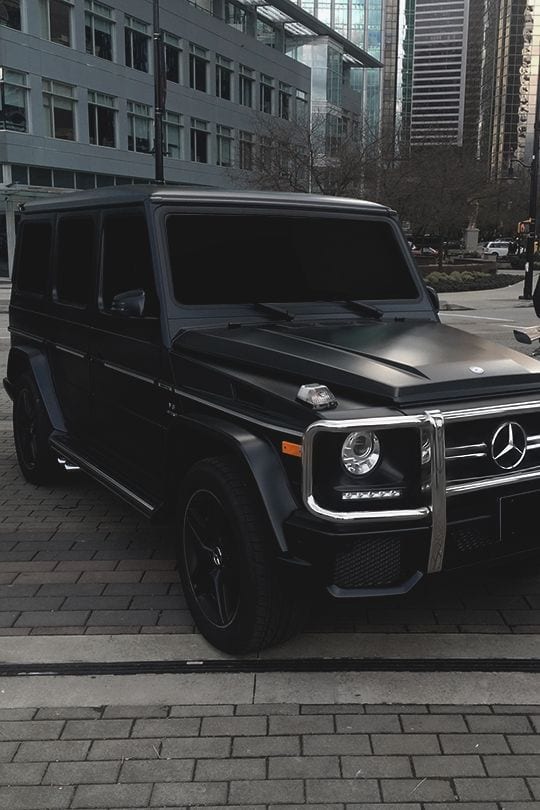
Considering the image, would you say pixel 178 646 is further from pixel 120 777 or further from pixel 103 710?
pixel 120 777

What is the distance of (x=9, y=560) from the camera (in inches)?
189

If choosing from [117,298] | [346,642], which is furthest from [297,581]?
[117,298]

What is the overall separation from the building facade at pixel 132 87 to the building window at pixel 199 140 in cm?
7

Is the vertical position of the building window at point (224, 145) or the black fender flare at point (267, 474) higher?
the building window at point (224, 145)

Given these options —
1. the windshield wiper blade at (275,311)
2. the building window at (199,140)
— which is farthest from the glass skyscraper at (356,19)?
the windshield wiper blade at (275,311)

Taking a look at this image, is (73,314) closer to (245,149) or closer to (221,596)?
(221,596)

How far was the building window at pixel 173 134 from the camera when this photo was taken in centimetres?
4925

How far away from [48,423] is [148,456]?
1.66m

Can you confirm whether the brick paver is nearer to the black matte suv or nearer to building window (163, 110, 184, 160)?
the black matte suv

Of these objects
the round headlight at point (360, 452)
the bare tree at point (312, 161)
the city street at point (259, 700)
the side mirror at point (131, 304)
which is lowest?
the city street at point (259, 700)

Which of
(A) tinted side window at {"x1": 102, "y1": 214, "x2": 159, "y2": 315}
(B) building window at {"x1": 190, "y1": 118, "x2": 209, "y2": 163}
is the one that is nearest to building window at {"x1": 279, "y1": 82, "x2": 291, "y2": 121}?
(B) building window at {"x1": 190, "y1": 118, "x2": 209, "y2": 163}

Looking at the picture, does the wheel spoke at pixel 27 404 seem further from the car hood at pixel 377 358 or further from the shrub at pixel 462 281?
the shrub at pixel 462 281

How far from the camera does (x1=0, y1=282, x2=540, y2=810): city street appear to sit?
9.15 ft

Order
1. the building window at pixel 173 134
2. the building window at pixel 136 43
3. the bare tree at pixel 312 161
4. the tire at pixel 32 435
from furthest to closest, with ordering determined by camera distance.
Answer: the building window at pixel 173 134, the building window at pixel 136 43, the bare tree at pixel 312 161, the tire at pixel 32 435
